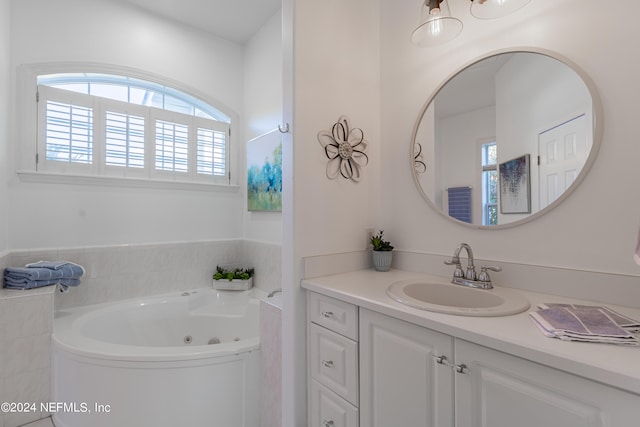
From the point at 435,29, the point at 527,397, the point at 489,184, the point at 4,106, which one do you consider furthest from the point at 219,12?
the point at 527,397

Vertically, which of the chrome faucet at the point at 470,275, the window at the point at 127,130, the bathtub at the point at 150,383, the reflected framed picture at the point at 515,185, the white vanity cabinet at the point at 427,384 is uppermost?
the window at the point at 127,130

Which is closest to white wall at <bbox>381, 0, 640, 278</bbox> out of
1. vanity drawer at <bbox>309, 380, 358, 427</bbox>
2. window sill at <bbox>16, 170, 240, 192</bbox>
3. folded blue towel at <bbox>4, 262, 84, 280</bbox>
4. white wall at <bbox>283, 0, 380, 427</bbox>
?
white wall at <bbox>283, 0, 380, 427</bbox>

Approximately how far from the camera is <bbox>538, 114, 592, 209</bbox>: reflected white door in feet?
3.51

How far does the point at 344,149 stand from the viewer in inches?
61.7

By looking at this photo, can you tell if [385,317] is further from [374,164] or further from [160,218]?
[160,218]

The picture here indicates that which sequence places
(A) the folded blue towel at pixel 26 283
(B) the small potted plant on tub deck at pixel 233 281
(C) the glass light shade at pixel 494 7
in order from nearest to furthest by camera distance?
(C) the glass light shade at pixel 494 7, (A) the folded blue towel at pixel 26 283, (B) the small potted plant on tub deck at pixel 233 281

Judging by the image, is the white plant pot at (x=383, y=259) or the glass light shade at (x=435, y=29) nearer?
the glass light shade at (x=435, y=29)

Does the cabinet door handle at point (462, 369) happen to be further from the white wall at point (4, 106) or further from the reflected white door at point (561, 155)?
the white wall at point (4, 106)

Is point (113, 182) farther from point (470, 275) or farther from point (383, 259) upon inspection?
point (470, 275)

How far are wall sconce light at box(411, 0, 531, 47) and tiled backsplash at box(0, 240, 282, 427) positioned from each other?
1.87 meters

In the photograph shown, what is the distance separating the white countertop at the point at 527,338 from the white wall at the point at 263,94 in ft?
5.17

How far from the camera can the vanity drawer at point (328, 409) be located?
3.79 ft

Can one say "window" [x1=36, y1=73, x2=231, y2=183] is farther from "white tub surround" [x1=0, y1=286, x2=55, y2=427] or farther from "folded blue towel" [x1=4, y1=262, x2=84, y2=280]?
"white tub surround" [x1=0, y1=286, x2=55, y2=427]

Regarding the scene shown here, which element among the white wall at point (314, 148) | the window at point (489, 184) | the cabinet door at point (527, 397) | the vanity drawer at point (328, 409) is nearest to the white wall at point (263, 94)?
the white wall at point (314, 148)
